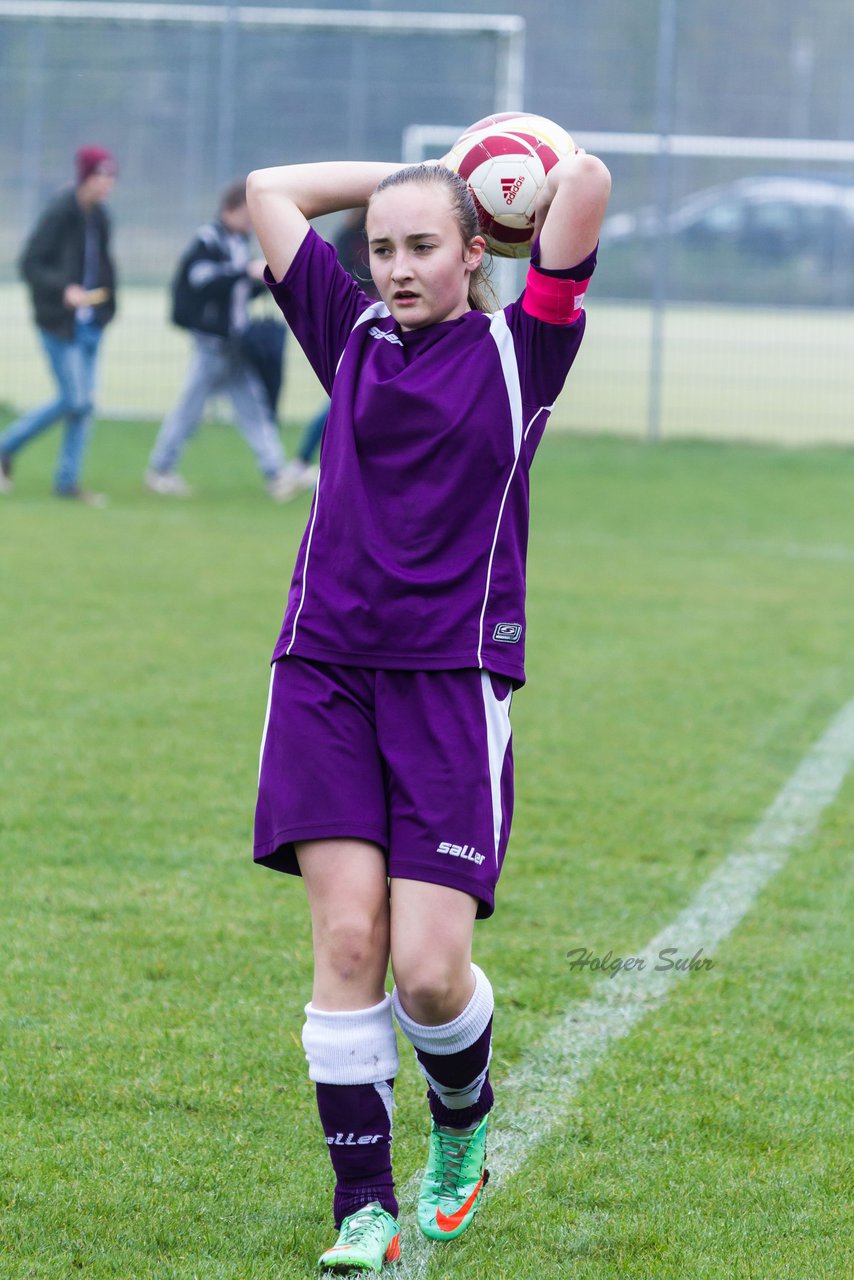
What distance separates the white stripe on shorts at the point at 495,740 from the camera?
2.75m

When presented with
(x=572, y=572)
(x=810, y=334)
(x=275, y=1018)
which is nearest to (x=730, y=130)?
(x=810, y=334)

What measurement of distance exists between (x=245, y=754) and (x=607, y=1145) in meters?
2.85

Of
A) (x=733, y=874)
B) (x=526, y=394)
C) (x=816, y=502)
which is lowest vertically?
(x=816, y=502)

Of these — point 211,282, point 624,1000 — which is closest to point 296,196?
point 624,1000

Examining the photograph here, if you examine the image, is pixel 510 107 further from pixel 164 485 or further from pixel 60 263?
pixel 60 263

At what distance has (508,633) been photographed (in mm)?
2775

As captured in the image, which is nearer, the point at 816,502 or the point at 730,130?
the point at 816,502

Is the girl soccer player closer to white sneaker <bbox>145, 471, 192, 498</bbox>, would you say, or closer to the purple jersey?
the purple jersey

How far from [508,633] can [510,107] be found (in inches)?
545

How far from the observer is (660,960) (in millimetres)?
4145

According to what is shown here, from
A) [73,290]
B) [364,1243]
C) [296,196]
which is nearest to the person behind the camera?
[364,1243]

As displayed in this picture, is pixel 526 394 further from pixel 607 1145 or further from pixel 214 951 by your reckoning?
pixel 214 951
